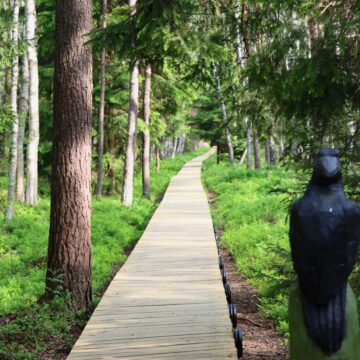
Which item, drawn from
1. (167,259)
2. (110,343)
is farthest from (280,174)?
(110,343)

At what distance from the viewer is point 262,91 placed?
17.6ft

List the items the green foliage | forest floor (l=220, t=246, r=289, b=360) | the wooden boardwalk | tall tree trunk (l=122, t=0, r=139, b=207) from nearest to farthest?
the wooden boardwalk, forest floor (l=220, t=246, r=289, b=360), the green foliage, tall tree trunk (l=122, t=0, r=139, b=207)

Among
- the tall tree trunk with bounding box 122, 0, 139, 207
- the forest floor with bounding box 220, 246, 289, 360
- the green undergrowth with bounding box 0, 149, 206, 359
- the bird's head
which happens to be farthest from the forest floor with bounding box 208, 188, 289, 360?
the tall tree trunk with bounding box 122, 0, 139, 207

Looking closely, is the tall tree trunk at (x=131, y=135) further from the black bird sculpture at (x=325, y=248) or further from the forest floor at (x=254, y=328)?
the black bird sculpture at (x=325, y=248)

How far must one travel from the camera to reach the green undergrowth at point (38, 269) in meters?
6.41

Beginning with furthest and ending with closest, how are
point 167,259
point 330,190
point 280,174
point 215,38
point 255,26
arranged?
point 280,174, point 167,259, point 215,38, point 255,26, point 330,190

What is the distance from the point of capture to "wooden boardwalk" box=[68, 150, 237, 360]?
17.5 feet

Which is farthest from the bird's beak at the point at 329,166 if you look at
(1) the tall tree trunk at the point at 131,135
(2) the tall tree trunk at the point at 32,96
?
(1) the tall tree trunk at the point at 131,135

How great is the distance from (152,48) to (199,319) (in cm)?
381

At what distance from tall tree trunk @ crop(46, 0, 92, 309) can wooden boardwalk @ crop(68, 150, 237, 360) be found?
80cm

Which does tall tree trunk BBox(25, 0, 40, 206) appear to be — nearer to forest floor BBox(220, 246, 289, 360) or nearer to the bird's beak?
forest floor BBox(220, 246, 289, 360)

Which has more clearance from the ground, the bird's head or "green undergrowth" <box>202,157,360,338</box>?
the bird's head

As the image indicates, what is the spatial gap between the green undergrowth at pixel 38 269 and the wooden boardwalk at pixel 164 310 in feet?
2.14

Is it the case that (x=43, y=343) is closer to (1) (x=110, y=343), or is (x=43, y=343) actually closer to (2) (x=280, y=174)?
(1) (x=110, y=343)
